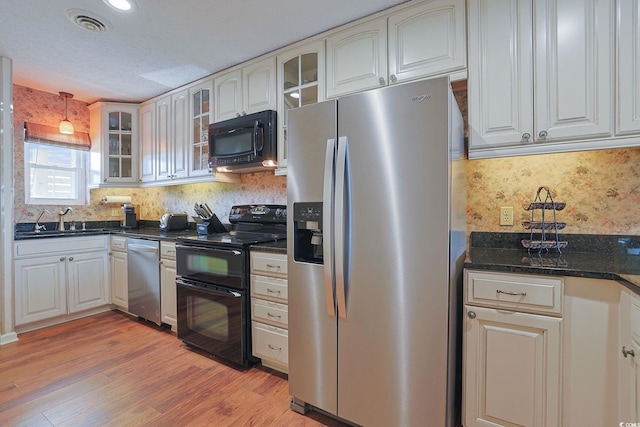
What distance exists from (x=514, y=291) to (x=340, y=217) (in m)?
0.82

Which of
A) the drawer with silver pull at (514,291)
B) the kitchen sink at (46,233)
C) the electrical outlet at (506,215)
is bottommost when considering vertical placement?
the drawer with silver pull at (514,291)

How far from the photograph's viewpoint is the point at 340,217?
145 cm

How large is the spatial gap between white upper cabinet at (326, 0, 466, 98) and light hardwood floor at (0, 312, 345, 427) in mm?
2028

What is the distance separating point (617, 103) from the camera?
136 centimetres

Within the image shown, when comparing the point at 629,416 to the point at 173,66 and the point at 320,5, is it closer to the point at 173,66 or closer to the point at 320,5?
the point at 320,5

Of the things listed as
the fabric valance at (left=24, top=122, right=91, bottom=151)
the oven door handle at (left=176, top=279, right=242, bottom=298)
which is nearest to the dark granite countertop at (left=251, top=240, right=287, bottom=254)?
the oven door handle at (left=176, top=279, right=242, bottom=298)

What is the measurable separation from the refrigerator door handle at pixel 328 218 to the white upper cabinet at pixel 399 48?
727 millimetres

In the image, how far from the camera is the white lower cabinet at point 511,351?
4.14 ft

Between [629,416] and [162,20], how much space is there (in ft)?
10.3

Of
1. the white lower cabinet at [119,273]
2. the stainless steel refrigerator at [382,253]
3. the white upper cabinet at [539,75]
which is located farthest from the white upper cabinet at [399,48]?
the white lower cabinet at [119,273]

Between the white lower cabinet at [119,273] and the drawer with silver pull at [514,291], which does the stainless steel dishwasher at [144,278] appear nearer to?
the white lower cabinet at [119,273]

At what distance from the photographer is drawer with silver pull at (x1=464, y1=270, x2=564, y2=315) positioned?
49.4 inches

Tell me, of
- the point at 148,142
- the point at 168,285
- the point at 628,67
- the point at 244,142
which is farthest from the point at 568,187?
the point at 148,142

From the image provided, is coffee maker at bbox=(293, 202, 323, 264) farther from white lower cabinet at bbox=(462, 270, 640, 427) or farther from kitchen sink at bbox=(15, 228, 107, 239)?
kitchen sink at bbox=(15, 228, 107, 239)
